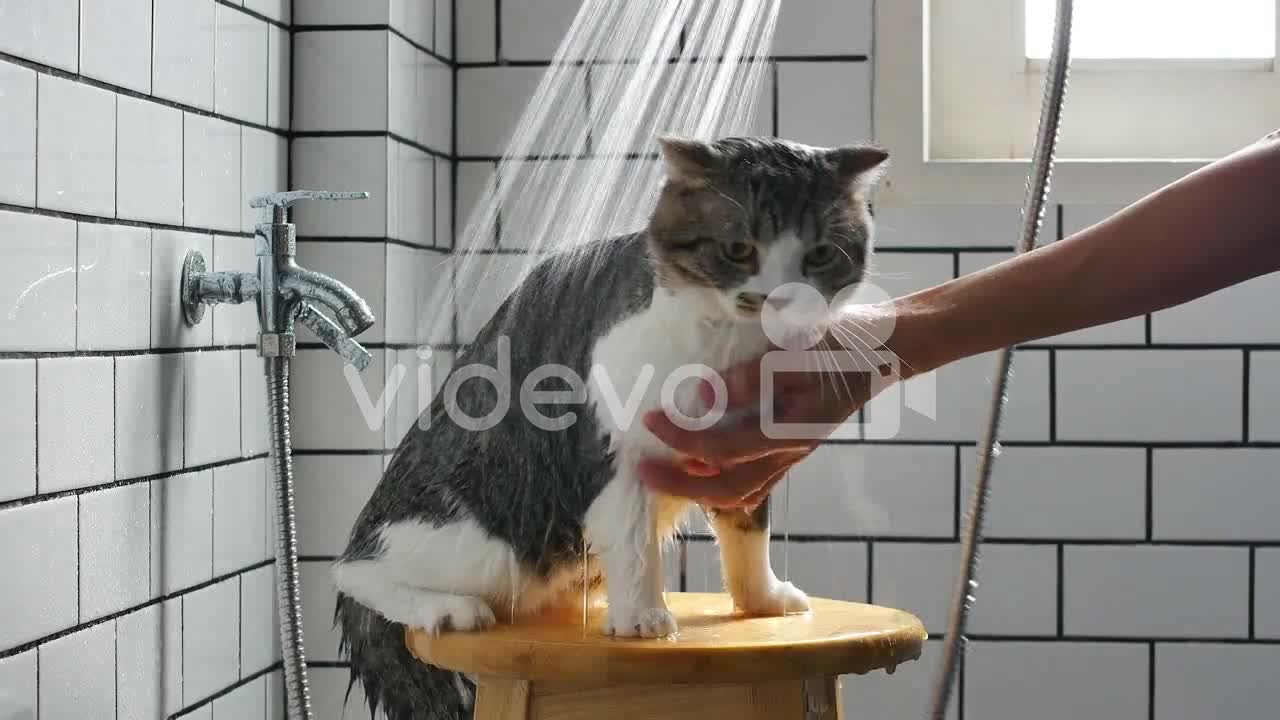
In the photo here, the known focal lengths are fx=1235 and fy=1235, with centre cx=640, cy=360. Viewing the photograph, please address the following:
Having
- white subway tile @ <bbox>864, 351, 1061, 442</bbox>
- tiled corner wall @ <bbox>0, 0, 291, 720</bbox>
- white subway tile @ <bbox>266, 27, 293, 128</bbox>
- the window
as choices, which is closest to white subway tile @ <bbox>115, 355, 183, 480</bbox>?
tiled corner wall @ <bbox>0, 0, 291, 720</bbox>

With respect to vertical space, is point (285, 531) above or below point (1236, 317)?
below

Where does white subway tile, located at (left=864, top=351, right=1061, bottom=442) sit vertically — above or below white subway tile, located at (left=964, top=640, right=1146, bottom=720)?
above

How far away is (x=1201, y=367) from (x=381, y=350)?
91 centimetres

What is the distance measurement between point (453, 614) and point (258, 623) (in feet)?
1.41

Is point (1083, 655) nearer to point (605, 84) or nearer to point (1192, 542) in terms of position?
point (1192, 542)

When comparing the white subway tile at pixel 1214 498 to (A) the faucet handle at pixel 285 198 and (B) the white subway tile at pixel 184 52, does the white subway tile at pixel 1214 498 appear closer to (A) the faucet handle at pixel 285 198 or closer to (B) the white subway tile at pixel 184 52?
(A) the faucet handle at pixel 285 198

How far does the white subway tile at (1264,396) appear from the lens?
4.50 ft

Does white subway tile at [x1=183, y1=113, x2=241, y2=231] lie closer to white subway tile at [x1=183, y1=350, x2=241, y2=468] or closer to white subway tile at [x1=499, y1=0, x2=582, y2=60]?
white subway tile at [x1=183, y1=350, x2=241, y2=468]

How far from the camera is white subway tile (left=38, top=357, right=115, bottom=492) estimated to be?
828 millimetres

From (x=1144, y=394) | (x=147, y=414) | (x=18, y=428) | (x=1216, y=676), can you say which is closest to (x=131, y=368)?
(x=147, y=414)

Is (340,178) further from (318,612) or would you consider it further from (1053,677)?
(1053,677)

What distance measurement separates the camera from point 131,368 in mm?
936

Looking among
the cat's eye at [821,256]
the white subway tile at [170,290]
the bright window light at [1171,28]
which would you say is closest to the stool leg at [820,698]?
the cat's eye at [821,256]

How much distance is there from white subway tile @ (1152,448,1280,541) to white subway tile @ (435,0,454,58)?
0.92 metres
